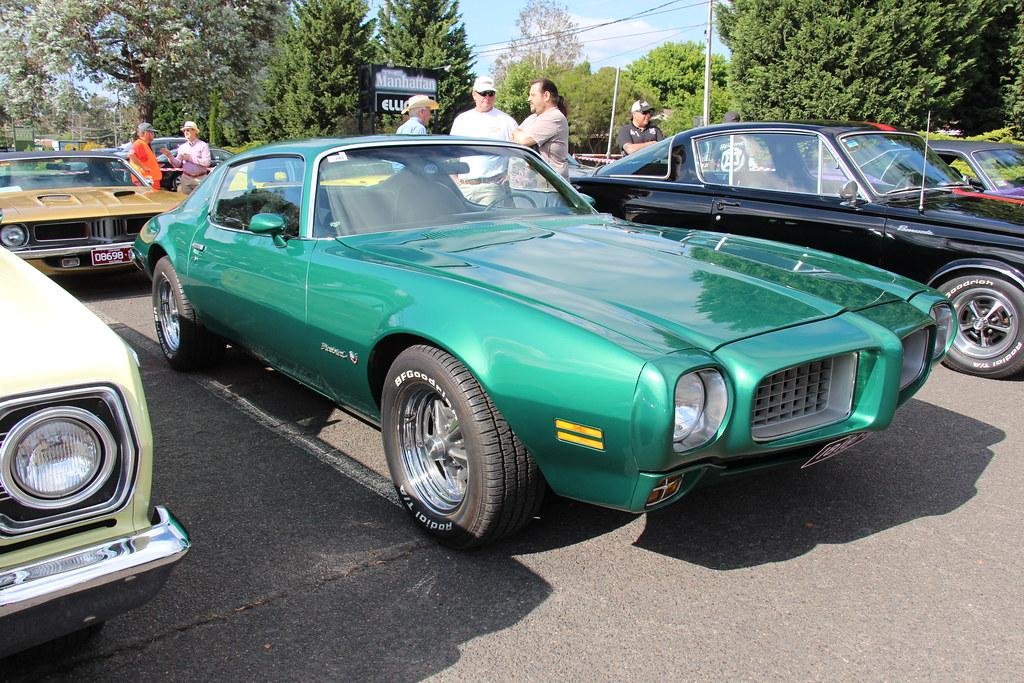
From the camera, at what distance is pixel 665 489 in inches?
95.8

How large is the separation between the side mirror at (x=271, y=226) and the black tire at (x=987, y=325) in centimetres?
387

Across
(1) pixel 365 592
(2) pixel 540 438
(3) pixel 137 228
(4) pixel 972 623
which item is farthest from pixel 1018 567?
(3) pixel 137 228

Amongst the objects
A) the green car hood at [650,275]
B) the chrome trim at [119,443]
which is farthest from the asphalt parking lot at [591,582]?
the green car hood at [650,275]

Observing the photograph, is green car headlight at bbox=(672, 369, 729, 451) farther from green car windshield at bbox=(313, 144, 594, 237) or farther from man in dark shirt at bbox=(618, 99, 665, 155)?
man in dark shirt at bbox=(618, 99, 665, 155)

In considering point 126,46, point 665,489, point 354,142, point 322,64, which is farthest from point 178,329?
point 322,64

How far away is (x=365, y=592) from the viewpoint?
8.87 feet

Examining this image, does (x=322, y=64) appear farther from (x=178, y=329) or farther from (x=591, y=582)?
(x=591, y=582)

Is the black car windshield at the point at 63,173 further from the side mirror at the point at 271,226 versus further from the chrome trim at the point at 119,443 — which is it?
the chrome trim at the point at 119,443

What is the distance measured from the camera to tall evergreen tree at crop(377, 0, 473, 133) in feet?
108

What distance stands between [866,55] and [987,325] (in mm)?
14920

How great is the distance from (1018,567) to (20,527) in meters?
2.98

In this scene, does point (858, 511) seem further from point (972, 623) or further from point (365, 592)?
point (365, 592)

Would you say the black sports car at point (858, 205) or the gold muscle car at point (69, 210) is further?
the gold muscle car at point (69, 210)

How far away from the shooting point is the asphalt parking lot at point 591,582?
2.36m
